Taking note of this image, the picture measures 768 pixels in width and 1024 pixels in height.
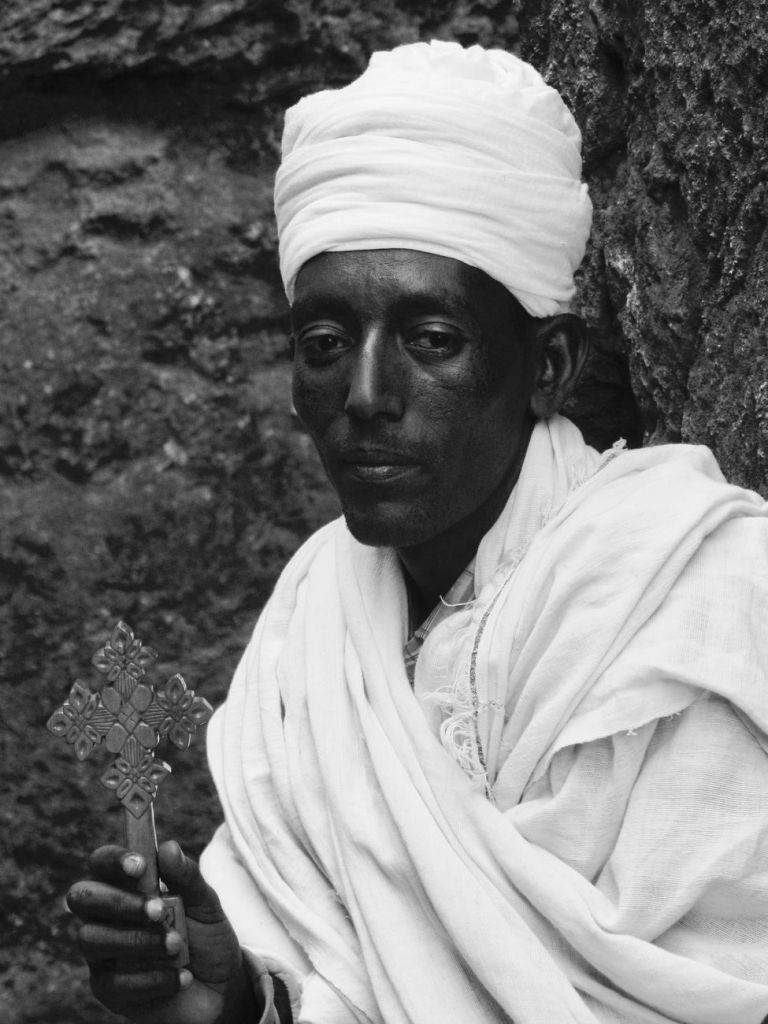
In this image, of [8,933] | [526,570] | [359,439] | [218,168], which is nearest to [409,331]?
[359,439]

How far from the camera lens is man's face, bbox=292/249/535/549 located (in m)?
2.66

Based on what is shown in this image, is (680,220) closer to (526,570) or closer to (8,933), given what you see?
(526,570)

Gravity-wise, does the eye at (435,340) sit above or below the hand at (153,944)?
above

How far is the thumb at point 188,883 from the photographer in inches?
93.4

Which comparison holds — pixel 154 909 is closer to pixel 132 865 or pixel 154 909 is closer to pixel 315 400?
pixel 132 865

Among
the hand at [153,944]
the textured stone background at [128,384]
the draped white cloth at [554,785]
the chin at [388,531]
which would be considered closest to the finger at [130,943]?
the hand at [153,944]

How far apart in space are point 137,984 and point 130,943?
70mm

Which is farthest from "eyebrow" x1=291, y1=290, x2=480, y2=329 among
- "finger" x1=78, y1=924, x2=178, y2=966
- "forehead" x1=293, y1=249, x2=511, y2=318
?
"finger" x1=78, y1=924, x2=178, y2=966

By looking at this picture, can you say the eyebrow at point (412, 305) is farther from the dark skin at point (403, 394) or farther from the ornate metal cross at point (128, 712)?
the ornate metal cross at point (128, 712)

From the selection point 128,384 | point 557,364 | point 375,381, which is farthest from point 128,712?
point 128,384

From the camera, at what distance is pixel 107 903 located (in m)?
2.36

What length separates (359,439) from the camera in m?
2.67

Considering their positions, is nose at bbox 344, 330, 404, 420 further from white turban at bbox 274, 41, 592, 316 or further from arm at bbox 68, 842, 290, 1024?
arm at bbox 68, 842, 290, 1024

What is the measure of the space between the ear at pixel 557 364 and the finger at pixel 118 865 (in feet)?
3.23
